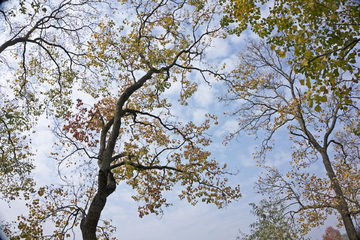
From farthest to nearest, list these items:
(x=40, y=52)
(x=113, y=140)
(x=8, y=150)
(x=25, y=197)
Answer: (x=8, y=150)
(x=25, y=197)
(x=40, y=52)
(x=113, y=140)

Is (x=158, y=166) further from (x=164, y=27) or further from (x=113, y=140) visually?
(x=164, y=27)

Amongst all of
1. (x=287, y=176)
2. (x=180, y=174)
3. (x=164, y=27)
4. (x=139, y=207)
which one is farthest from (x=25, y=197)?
(x=287, y=176)

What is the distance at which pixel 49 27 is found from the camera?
10.1m

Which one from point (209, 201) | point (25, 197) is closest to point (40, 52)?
point (25, 197)

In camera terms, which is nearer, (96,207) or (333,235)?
(96,207)

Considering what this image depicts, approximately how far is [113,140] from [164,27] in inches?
257

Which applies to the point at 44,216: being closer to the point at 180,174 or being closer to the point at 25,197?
the point at 25,197

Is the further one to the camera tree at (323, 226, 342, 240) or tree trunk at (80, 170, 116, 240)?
tree at (323, 226, 342, 240)

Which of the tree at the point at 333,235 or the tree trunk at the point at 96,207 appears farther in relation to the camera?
the tree at the point at 333,235

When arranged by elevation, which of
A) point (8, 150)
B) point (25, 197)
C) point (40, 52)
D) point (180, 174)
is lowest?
point (180, 174)

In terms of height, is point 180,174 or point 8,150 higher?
point 8,150

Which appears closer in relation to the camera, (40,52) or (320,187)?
(40,52)

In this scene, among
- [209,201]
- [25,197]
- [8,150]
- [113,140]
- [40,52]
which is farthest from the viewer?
[8,150]

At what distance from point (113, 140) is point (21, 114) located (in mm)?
6740
